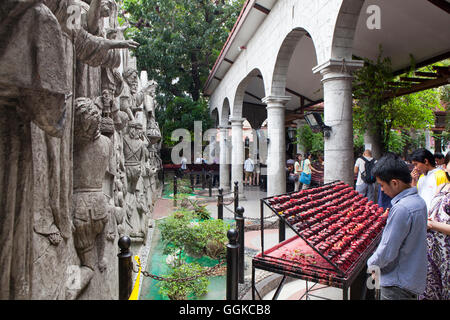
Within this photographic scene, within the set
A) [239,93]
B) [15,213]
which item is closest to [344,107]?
[15,213]

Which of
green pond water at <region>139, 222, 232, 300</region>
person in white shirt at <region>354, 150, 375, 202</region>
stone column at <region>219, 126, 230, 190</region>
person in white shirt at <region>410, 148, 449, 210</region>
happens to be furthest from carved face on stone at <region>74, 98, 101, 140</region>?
stone column at <region>219, 126, 230, 190</region>

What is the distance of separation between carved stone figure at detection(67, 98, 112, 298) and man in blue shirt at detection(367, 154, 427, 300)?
Answer: 80.8 inches

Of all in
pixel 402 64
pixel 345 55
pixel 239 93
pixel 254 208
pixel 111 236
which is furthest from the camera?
pixel 239 93

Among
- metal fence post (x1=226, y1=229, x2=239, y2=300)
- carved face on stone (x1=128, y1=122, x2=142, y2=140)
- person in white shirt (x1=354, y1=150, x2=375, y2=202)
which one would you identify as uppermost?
carved face on stone (x1=128, y1=122, x2=142, y2=140)

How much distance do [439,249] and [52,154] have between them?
3004 millimetres

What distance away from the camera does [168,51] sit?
717 inches

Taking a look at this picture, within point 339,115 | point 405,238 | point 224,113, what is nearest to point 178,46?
point 224,113

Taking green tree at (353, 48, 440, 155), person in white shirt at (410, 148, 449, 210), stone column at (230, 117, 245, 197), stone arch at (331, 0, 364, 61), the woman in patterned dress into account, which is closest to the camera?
the woman in patterned dress

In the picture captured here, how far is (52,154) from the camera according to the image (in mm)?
1480

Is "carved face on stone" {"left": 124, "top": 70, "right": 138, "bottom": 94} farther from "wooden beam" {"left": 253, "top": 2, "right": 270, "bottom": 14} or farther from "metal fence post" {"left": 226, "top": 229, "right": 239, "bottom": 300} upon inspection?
"wooden beam" {"left": 253, "top": 2, "right": 270, "bottom": 14}

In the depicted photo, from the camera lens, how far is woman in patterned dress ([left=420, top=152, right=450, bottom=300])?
237 cm
